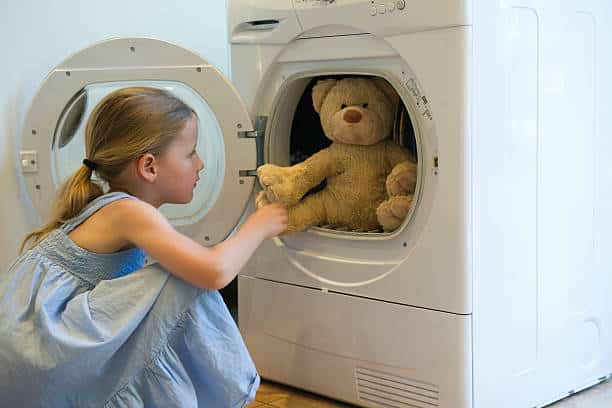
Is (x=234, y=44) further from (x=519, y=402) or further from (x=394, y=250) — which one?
(x=519, y=402)

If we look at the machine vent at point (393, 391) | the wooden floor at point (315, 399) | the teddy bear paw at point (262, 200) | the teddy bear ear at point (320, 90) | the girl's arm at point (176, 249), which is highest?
the teddy bear ear at point (320, 90)

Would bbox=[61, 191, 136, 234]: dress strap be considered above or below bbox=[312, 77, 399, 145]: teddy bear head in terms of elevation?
below

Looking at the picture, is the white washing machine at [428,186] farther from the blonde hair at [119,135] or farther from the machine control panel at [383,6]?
the blonde hair at [119,135]

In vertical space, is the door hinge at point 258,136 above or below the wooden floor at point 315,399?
above

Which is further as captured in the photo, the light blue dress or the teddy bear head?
the teddy bear head

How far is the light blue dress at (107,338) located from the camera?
1.37 m

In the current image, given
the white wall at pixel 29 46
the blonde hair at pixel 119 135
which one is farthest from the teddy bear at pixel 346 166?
the white wall at pixel 29 46

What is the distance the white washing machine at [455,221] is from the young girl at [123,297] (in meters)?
0.27

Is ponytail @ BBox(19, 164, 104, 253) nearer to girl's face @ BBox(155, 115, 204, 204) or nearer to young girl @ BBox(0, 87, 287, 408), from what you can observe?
young girl @ BBox(0, 87, 287, 408)

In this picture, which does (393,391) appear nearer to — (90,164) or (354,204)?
(354,204)

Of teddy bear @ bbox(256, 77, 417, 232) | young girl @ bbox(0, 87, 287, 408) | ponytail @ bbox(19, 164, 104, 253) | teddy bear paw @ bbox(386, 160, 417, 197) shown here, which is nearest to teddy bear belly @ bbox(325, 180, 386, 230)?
teddy bear @ bbox(256, 77, 417, 232)

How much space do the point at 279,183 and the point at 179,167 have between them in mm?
A: 224

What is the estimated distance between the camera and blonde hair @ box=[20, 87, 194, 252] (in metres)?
1.50

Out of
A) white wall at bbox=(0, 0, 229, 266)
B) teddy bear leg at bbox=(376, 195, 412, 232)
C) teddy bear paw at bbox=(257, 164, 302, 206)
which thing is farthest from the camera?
white wall at bbox=(0, 0, 229, 266)
